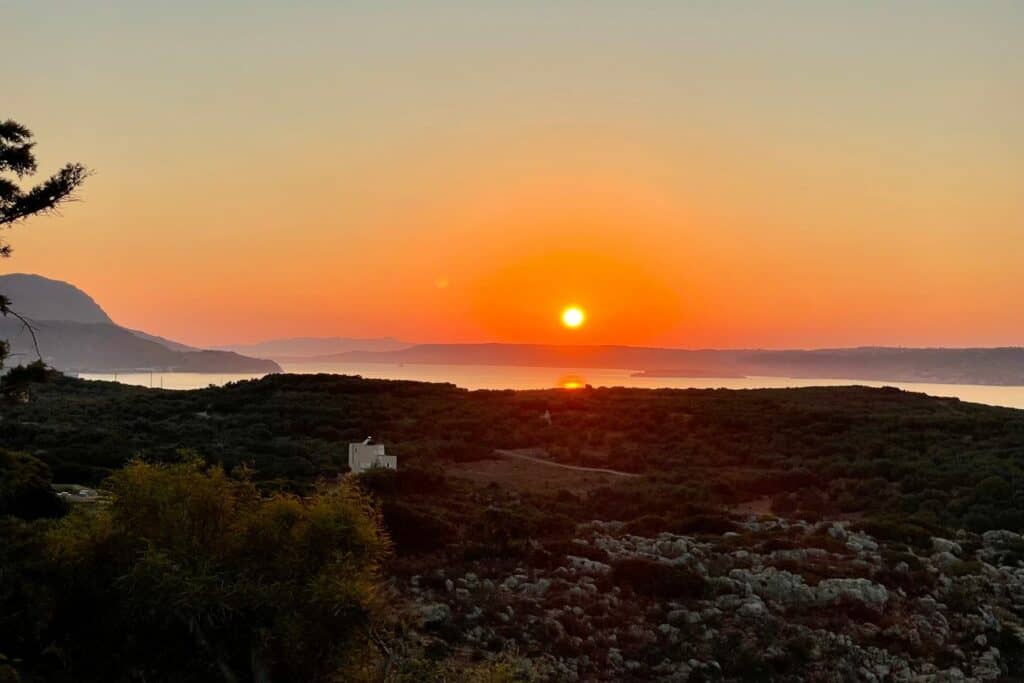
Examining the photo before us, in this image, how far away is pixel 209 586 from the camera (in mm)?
8242

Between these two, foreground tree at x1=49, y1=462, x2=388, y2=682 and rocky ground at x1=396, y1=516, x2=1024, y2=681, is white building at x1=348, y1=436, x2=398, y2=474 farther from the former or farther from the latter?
foreground tree at x1=49, y1=462, x2=388, y2=682

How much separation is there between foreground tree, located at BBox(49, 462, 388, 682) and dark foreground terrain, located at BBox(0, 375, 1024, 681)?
0.11 ft

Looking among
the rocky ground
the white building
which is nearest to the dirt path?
the white building

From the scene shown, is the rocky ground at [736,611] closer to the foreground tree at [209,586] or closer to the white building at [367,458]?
the foreground tree at [209,586]

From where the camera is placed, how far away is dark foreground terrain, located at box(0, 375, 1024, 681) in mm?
8516

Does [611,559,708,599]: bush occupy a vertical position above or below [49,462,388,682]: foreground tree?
below

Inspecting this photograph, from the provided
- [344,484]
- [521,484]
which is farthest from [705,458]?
[344,484]

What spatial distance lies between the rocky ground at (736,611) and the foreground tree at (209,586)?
4994 mm

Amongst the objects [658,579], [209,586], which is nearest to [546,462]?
[658,579]

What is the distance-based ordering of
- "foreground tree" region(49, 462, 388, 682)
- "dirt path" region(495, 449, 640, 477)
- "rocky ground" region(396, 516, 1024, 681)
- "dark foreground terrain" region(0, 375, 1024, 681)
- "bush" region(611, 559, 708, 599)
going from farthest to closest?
"dirt path" region(495, 449, 640, 477) → "bush" region(611, 559, 708, 599) → "rocky ground" region(396, 516, 1024, 681) → "dark foreground terrain" region(0, 375, 1024, 681) → "foreground tree" region(49, 462, 388, 682)

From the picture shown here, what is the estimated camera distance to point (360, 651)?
861 centimetres

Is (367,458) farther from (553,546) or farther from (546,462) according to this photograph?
(546,462)

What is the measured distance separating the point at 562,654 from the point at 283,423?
34285 millimetres

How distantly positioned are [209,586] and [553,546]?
12.3 meters
